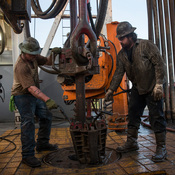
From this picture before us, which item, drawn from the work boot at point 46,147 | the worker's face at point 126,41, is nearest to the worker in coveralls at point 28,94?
the work boot at point 46,147

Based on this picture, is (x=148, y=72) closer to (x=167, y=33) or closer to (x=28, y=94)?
(x=28, y=94)

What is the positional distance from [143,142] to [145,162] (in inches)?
35.2

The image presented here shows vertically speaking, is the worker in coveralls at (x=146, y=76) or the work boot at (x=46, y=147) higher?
the worker in coveralls at (x=146, y=76)

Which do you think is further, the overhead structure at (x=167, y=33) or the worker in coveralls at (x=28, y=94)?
the overhead structure at (x=167, y=33)

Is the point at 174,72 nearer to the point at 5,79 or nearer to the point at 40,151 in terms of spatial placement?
the point at 40,151

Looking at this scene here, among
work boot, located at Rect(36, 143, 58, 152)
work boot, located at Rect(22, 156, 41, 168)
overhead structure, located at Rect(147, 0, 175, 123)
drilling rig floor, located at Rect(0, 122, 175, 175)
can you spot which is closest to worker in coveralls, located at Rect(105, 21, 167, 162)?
drilling rig floor, located at Rect(0, 122, 175, 175)

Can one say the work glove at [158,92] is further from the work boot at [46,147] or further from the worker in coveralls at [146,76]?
the work boot at [46,147]

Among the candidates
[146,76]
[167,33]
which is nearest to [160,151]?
[146,76]

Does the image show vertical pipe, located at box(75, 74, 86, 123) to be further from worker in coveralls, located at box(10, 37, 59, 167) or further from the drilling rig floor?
the drilling rig floor

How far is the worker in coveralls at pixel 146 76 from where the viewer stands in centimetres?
253

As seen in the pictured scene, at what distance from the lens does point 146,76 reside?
2.64 meters

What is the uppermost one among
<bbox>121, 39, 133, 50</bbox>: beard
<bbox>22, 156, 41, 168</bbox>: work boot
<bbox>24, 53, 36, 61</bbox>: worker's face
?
<bbox>121, 39, 133, 50</bbox>: beard

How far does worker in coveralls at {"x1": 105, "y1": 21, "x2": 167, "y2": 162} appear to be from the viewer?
253 cm

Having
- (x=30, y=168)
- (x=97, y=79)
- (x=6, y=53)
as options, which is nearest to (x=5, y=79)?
(x=6, y=53)
